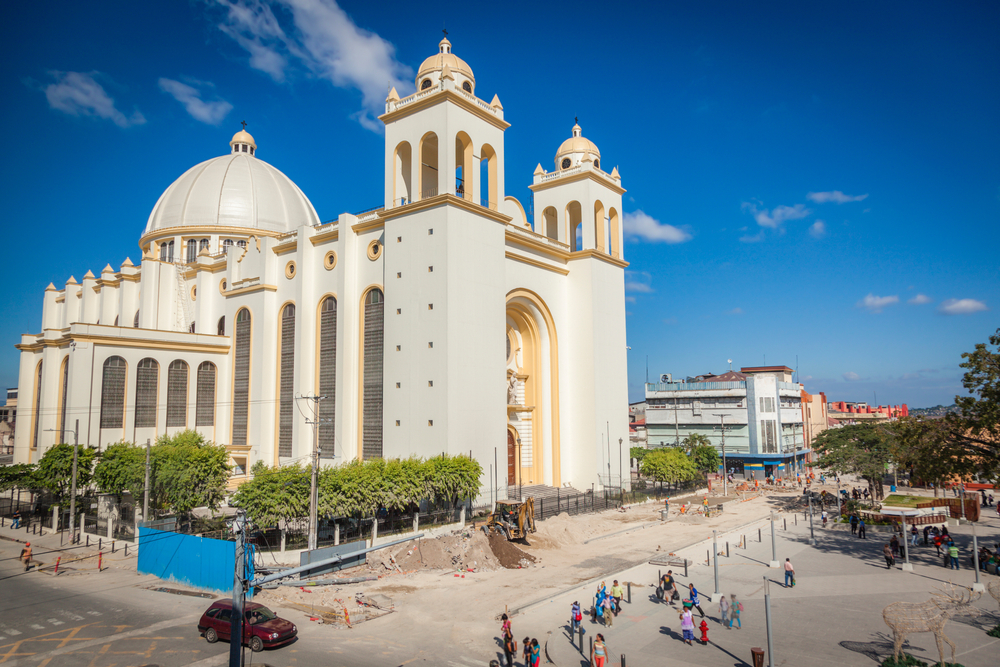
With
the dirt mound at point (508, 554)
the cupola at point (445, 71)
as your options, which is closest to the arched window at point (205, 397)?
the cupola at point (445, 71)

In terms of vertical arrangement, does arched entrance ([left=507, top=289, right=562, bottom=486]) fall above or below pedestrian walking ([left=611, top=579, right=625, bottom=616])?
above

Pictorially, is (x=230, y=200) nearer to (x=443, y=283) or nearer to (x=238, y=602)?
(x=443, y=283)

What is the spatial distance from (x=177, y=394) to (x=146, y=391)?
2.06 m

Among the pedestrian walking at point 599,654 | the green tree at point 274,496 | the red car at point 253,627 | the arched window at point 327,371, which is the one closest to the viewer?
the pedestrian walking at point 599,654

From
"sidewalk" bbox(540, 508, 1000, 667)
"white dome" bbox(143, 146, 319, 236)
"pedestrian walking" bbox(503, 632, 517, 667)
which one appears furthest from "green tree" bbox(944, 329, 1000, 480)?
"white dome" bbox(143, 146, 319, 236)

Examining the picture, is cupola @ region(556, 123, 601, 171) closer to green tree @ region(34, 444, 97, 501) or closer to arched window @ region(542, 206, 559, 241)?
arched window @ region(542, 206, 559, 241)

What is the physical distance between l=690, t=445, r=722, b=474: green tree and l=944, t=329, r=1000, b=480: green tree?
105 feet

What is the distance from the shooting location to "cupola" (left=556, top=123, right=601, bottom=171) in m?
48.3

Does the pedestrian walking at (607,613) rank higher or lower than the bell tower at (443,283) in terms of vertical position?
lower

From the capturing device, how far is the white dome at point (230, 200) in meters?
56.7

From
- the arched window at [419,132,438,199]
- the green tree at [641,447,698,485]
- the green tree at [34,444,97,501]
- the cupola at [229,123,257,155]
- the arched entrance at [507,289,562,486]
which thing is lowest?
the green tree at [641,447,698,485]

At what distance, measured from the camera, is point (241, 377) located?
4644 centimetres

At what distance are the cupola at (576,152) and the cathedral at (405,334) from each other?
13 cm

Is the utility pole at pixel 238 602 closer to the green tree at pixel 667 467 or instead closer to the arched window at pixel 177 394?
the arched window at pixel 177 394
